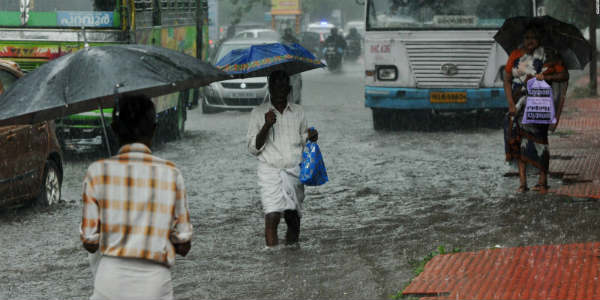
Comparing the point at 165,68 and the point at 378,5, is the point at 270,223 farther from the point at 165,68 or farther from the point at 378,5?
the point at 378,5

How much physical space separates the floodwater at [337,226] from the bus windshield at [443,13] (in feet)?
8.17

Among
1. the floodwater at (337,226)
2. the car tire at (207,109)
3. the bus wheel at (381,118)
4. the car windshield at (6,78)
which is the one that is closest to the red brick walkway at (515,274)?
the floodwater at (337,226)

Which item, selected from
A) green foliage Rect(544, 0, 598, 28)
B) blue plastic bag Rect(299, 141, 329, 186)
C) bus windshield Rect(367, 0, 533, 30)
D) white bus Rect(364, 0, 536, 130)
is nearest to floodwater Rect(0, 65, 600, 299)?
blue plastic bag Rect(299, 141, 329, 186)

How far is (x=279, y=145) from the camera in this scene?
25.3ft

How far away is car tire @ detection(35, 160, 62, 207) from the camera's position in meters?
10.5

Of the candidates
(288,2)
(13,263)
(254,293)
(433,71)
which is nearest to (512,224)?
(254,293)

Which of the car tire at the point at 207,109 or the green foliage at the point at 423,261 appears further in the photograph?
the car tire at the point at 207,109

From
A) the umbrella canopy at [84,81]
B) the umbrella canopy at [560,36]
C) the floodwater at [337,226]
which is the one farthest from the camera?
the umbrella canopy at [560,36]

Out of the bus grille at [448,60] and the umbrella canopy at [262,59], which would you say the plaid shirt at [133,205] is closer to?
the umbrella canopy at [262,59]

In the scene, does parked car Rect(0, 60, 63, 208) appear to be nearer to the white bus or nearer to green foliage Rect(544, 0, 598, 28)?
the white bus

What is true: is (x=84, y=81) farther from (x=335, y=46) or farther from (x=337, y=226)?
(x=335, y=46)

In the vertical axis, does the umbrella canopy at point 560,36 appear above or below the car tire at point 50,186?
above

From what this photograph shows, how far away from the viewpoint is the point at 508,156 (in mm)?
10305

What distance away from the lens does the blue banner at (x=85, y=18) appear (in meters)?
14.0
